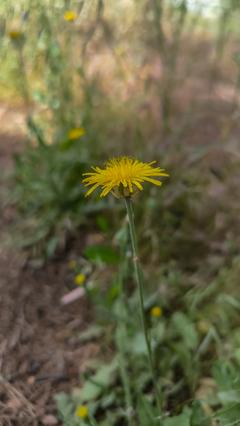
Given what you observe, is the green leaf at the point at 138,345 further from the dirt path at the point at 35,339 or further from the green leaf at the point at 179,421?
the green leaf at the point at 179,421

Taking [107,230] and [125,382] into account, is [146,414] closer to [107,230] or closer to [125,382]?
[125,382]

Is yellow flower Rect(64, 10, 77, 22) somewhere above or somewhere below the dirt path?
above

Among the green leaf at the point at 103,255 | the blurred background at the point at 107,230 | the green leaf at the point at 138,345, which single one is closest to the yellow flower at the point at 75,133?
the blurred background at the point at 107,230

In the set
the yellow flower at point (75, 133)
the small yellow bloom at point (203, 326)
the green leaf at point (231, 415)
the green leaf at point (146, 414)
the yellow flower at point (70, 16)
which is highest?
the yellow flower at point (70, 16)

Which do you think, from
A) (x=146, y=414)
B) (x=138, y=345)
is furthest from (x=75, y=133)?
(x=146, y=414)

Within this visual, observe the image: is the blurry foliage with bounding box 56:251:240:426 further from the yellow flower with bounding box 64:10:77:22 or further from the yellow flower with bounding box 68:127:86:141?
the yellow flower with bounding box 64:10:77:22

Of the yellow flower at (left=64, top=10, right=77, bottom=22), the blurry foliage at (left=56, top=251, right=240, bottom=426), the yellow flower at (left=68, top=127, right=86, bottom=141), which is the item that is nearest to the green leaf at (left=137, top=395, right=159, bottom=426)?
the blurry foliage at (left=56, top=251, right=240, bottom=426)
